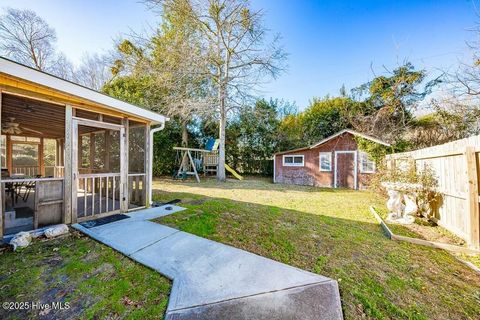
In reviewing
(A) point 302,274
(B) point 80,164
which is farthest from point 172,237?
(B) point 80,164

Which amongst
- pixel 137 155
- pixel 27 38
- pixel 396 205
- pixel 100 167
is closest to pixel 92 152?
pixel 100 167

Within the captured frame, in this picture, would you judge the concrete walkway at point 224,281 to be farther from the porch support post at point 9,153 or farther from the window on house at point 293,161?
the window on house at point 293,161

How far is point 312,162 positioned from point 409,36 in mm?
7115

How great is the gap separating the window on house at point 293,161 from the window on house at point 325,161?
3.83 feet

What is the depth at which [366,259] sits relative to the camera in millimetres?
2762

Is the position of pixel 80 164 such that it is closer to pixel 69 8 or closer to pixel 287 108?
pixel 69 8

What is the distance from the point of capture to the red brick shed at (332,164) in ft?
33.3

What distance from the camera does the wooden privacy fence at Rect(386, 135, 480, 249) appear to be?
9.75ft

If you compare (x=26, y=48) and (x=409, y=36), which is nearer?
(x=409, y=36)

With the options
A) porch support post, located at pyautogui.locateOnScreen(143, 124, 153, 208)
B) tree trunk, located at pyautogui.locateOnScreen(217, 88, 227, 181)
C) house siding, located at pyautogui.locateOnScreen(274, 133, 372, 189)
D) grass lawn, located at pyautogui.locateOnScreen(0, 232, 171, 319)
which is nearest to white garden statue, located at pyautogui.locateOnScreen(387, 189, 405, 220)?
grass lawn, located at pyautogui.locateOnScreen(0, 232, 171, 319)

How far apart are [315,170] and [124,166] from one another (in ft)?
31.9

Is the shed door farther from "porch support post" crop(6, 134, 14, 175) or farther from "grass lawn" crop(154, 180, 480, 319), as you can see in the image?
"porch support post" crop(6, 134, 14, 175)

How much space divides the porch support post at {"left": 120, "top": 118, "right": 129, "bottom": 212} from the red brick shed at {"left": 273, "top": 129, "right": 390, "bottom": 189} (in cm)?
934

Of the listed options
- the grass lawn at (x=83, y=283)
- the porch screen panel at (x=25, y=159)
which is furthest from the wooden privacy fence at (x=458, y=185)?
the porch screen panel at (x=25, y=159)
